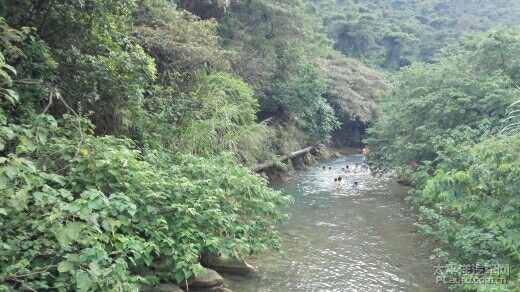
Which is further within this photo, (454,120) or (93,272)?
(454,120)

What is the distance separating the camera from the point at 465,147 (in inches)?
347

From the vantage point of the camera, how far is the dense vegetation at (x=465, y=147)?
20.1ft

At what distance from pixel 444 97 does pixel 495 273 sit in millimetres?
8955

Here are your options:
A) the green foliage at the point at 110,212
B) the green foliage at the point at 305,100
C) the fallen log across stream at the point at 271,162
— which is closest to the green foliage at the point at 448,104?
the fallen log across stream at the point at 271,162

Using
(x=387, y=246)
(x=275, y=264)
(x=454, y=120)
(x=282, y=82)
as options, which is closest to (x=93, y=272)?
(x=275, y=264)

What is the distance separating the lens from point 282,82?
833 inches

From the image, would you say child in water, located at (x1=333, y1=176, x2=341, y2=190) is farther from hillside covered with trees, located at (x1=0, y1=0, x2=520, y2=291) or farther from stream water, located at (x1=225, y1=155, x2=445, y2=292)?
hillside covered with trees, located at (x1=0, y1=0, x2=520, y2=291)

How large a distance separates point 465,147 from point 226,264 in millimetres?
5911

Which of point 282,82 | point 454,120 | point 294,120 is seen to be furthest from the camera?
point 294,120

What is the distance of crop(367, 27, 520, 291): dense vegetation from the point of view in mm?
6125

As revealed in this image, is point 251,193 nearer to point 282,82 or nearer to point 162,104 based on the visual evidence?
point 162,104

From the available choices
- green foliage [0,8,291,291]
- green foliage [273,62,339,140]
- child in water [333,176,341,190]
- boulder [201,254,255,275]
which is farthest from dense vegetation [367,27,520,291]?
green foliage [273,62,339,140]

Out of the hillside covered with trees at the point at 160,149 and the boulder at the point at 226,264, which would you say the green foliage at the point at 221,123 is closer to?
the hillside covered with trees at the point at 160,149

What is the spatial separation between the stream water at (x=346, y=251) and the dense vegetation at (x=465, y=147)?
29.9 inches
